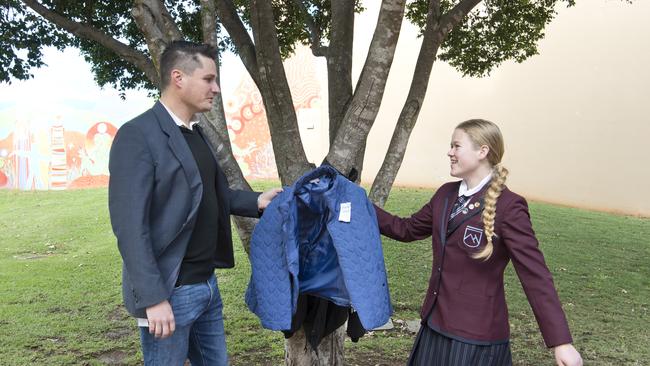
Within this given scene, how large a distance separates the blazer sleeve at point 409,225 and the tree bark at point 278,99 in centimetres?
81

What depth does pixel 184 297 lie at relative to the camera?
95.1 inches

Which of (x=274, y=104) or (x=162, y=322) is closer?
(x=162, y=322)

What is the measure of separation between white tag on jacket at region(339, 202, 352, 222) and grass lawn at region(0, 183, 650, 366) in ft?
7.96

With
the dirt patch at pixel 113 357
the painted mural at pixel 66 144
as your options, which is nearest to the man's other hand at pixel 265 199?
the dirt patch at pixel 113 357

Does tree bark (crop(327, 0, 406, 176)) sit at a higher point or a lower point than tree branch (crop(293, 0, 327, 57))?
lower

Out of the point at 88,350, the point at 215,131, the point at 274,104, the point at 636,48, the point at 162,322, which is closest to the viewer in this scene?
the point at 162,322

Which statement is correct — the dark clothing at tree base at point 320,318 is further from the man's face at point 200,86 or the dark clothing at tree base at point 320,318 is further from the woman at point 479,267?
the man's face at point 200,86

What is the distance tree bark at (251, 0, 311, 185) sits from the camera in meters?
3.66

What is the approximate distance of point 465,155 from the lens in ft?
8.47

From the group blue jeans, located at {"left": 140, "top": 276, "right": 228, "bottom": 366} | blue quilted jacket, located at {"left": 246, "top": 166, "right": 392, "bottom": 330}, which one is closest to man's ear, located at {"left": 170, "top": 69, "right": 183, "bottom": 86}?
blue quilted jacket, located at {"left": 246, "top": 166, "right": 392, "bottom": 330}

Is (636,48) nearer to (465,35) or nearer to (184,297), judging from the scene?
(465,35)

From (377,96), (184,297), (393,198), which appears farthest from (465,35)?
(393,198)

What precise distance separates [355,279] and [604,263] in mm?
7678

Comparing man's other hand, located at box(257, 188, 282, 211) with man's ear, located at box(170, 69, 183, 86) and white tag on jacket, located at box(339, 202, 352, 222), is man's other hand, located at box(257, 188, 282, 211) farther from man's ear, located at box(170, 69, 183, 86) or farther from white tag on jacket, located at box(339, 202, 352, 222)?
man's ear, located at box(170, 69, 183, 86)
